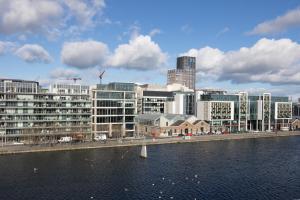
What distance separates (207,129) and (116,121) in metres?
43.3

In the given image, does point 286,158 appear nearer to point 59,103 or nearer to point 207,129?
point 207,129

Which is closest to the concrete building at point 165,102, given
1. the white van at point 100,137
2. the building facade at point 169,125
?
the building facade at point 169,125

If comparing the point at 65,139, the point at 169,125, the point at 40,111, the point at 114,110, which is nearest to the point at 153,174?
the point at 65,139

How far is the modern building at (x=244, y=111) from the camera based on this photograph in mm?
161625

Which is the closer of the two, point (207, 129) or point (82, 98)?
point (82, 98)

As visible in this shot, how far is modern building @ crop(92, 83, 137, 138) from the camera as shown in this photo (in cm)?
12912

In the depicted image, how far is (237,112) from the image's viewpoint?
16775 centimetres

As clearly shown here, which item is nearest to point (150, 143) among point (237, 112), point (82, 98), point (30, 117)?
point (82, 98)

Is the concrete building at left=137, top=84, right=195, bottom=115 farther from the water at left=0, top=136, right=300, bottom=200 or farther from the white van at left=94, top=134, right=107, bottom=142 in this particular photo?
the water at left=0, top=136, right=300, bottom=200

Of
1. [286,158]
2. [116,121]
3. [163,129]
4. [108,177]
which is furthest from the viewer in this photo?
[163,129]

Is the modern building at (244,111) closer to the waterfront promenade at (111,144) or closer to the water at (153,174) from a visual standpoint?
the waterfront promenade at (111,144)

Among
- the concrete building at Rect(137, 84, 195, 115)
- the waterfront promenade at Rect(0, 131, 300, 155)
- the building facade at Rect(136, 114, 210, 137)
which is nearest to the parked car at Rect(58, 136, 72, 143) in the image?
the waterfront promenade at Rect(0, 131, 300, 155)

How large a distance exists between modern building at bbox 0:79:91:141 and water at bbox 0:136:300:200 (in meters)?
16.8

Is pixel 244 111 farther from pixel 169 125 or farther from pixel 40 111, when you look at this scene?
pixel 40 111
